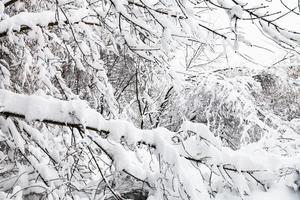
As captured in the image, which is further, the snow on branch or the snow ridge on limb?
the snow on branch

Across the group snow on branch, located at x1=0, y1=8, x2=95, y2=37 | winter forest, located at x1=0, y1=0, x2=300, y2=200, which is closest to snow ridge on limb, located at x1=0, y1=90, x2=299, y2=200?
winter forest, located at x1=0, y1=0, x2=300, y2=200

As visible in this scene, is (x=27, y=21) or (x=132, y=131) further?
(x=27, y=21)

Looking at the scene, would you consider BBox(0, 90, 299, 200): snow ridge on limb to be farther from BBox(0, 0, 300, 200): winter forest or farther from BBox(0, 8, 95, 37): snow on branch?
BBox(0, 8, 95, 37): snow on branch

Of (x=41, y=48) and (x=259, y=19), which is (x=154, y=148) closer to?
(x=259, y=19)

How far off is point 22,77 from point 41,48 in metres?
0.46

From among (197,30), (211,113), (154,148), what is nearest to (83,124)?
(154,148)

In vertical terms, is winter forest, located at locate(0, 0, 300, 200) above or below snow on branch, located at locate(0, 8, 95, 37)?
below

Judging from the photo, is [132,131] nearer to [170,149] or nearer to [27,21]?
[170,149]

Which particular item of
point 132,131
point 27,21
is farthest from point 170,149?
point 27,21

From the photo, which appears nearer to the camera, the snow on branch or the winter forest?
the winter forest

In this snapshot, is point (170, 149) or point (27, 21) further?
point (27, 21)

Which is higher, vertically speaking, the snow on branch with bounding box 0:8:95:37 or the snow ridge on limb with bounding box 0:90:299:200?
the snow on branch with bounding box 0:8:95:37

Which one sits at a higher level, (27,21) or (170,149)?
(27,21)

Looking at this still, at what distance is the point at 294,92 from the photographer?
11.9m
